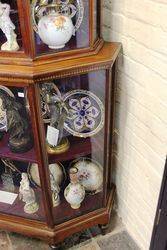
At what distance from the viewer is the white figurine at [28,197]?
54.2 inches

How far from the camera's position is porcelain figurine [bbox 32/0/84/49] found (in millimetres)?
971

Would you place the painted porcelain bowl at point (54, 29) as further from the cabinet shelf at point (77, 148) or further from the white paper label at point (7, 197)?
the white paper label at point (7, 197)

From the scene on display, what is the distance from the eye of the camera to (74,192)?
1357 mm

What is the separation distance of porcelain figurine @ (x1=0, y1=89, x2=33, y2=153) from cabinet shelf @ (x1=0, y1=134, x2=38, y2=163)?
17mm

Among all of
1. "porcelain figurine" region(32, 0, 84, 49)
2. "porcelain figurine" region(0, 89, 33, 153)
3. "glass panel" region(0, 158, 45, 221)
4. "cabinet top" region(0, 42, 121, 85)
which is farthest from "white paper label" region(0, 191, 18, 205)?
"porcelain figurine" region(32, 0, 84, 49)

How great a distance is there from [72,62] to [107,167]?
0.54 meters

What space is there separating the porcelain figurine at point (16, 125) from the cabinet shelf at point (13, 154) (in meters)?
0.02

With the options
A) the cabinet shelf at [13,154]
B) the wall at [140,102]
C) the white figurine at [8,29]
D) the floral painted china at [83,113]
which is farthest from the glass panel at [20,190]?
the white figurine at [8,29]

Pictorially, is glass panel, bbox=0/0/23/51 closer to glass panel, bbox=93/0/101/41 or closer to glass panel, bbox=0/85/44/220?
glass panel, bbox=0/85/44/220

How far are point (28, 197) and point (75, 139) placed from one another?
1.17ft

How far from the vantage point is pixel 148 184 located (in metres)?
1.27

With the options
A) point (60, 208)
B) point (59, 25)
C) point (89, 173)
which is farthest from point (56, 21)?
point (60, 208)

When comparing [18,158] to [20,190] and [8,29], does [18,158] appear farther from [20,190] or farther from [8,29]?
[8,29]

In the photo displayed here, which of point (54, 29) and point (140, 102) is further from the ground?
point (54, 29)
